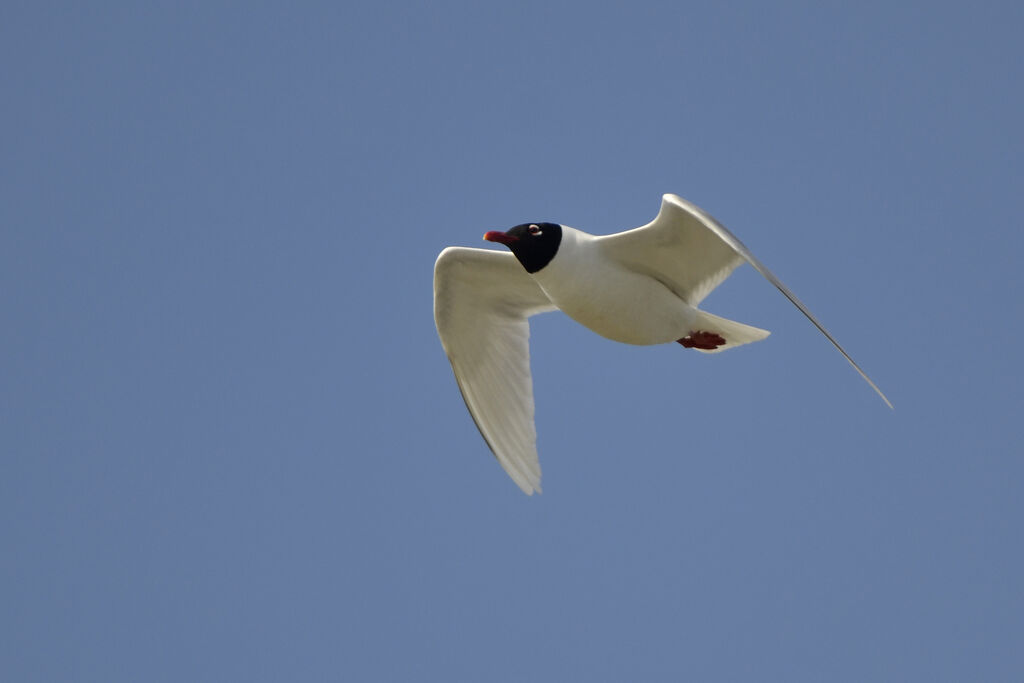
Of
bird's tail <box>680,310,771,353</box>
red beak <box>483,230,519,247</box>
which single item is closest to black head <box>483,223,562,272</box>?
red beak <box>483,230,519,247</box>

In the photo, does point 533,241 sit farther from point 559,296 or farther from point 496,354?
point 496,354

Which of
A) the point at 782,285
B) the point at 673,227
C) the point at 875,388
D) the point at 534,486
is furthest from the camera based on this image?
the point at 534,486

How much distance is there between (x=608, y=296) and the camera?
9.67 metres

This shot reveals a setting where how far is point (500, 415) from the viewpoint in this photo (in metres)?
11.0

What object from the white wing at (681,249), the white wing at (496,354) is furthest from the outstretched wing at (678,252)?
the white wing at (496,354)

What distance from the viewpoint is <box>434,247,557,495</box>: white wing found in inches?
425

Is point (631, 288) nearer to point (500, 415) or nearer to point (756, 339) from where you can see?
point (756, 339)

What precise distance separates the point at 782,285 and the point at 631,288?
1.63m

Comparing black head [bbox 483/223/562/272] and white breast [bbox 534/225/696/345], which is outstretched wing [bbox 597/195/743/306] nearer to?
white breast [bbox 534/225/696/345]

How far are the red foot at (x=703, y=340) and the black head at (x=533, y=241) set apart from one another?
53.3 inches

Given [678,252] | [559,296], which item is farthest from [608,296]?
[678,252]

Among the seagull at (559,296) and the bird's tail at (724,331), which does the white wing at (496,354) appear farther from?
the bird's tail at (724,331)

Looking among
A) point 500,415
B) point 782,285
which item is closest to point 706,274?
point 782,285

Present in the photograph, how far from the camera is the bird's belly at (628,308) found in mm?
9656
